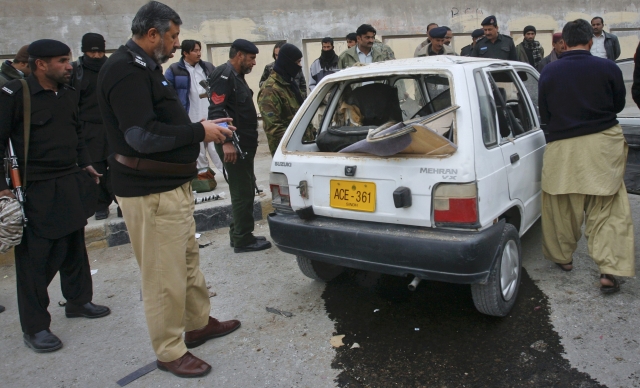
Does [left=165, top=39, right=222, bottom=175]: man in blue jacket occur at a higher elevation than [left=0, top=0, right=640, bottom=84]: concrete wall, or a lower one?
lower

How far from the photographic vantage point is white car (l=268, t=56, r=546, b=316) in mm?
Answer: 2783

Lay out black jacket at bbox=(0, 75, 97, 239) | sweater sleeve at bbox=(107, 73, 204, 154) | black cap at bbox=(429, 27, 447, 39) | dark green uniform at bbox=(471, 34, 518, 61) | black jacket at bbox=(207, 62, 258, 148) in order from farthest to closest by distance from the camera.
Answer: dark green uniform at bbox=(471, 34, 518, 61) → black cap at bbox=(429, 27, 447, 39) → black jacket at bbox=(207, 62, 258, 148) → black jacket at bbox=(0, 75, 97, 239) → sweater sleeve at bbox=(107, 73, 204, 154)

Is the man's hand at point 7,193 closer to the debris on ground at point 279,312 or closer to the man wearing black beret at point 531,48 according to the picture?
the debris on ground at point 279,312

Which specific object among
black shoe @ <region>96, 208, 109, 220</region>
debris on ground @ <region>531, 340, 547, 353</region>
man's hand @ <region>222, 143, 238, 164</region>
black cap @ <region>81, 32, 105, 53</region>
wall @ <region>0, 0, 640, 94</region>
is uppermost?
wall @ <region>0, 0, 640, 94</region>

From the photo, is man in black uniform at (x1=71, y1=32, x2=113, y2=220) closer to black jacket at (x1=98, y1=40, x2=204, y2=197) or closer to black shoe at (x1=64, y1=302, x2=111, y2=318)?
black shoe at (x1=64, y1=302, x2=111, y2=318)

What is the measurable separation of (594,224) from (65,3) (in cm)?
941

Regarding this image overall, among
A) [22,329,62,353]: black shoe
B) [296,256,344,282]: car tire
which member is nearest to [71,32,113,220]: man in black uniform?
[22,329,62,353]: black shoe

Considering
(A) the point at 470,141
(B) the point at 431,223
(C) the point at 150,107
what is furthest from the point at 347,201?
(C) the point at 150,107

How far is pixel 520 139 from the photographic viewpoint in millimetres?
3482

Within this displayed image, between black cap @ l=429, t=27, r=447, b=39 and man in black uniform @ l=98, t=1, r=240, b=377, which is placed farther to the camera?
black cap @ l=429, t=27, r=447, b=39

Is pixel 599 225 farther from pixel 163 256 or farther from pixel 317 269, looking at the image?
pixel 163 256

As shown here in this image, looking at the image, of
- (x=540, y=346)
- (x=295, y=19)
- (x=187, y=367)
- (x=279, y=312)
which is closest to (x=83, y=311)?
(x=187, y=367)

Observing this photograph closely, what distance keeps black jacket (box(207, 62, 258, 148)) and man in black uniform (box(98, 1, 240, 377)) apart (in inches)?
62.2

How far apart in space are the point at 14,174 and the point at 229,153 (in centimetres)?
154
